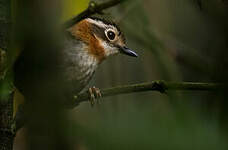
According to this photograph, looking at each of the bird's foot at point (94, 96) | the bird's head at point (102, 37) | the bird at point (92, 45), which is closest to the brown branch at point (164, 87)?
the bird's foot at point (94, 96)

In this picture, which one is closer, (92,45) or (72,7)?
(72,7)

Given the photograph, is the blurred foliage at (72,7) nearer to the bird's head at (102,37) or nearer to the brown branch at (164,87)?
the brown branch at (164,87)

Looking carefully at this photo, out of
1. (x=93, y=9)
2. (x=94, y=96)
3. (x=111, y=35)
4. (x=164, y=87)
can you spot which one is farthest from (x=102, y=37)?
(x=93, y=9)

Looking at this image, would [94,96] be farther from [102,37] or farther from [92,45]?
[102,37]

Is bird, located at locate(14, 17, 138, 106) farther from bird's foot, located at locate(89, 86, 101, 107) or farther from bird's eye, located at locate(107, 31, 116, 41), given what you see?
bird's foot, located at locate(89, 86, 101, 107)

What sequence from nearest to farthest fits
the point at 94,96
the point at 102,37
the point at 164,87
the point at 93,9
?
the point at 93,9 < the point at 164,87 < the point at 94,96 < the point at 102,37

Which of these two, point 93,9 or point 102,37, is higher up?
point 102,37

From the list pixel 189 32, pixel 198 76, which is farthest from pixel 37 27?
pixel 189 32

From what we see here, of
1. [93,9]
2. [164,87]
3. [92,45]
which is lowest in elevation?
[164,87]

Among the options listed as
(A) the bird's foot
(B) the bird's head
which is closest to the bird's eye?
(B) the bird's head
